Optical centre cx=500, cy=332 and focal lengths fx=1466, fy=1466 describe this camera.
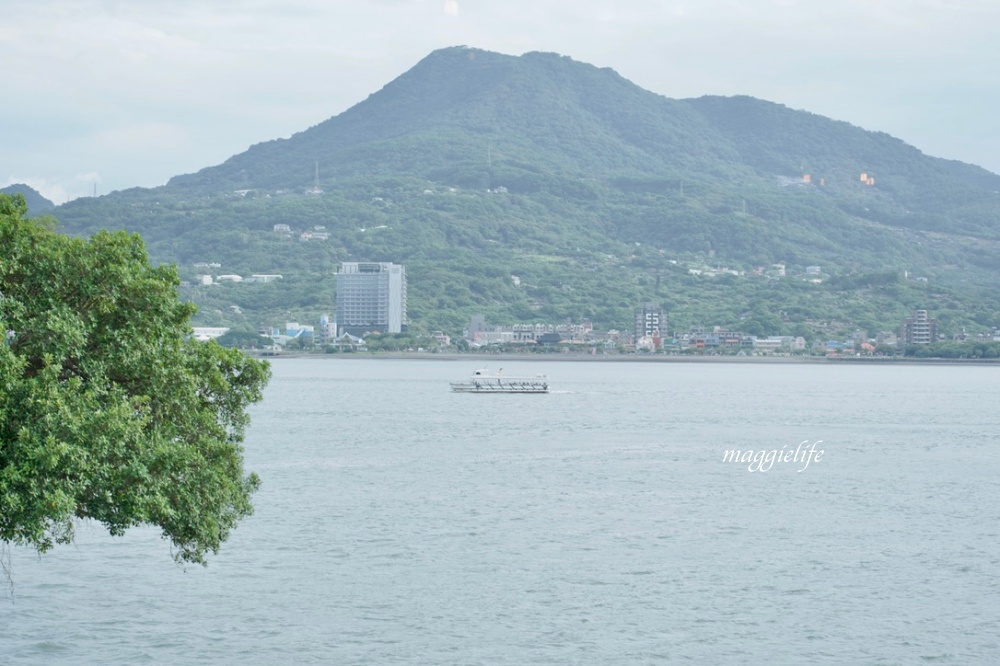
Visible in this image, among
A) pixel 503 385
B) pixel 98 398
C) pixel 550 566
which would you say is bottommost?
pixel 550 566

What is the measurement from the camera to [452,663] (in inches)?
960

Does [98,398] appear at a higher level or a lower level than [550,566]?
higher

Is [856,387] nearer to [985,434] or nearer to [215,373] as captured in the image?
[985,434]

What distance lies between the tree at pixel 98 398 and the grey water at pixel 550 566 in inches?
182

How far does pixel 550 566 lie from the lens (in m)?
33.2

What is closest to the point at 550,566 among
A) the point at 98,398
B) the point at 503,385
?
the point at 98,398

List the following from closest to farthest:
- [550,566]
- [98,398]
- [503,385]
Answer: [98,398] → [550,566] → [503,385]

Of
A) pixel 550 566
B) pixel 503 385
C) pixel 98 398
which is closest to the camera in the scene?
pixel 98 398

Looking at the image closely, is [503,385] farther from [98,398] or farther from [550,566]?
[98,398]

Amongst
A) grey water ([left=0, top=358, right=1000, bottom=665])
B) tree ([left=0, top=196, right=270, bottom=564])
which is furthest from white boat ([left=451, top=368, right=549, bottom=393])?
tree ([left=0, top=196, right=270, bottom=564])

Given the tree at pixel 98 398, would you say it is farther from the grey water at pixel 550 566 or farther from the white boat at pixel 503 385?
the white boat at pixel 503 385

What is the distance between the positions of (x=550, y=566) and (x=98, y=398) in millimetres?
15613

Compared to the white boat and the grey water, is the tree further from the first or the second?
the white boat

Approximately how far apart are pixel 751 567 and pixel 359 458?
→ 91.3ft
